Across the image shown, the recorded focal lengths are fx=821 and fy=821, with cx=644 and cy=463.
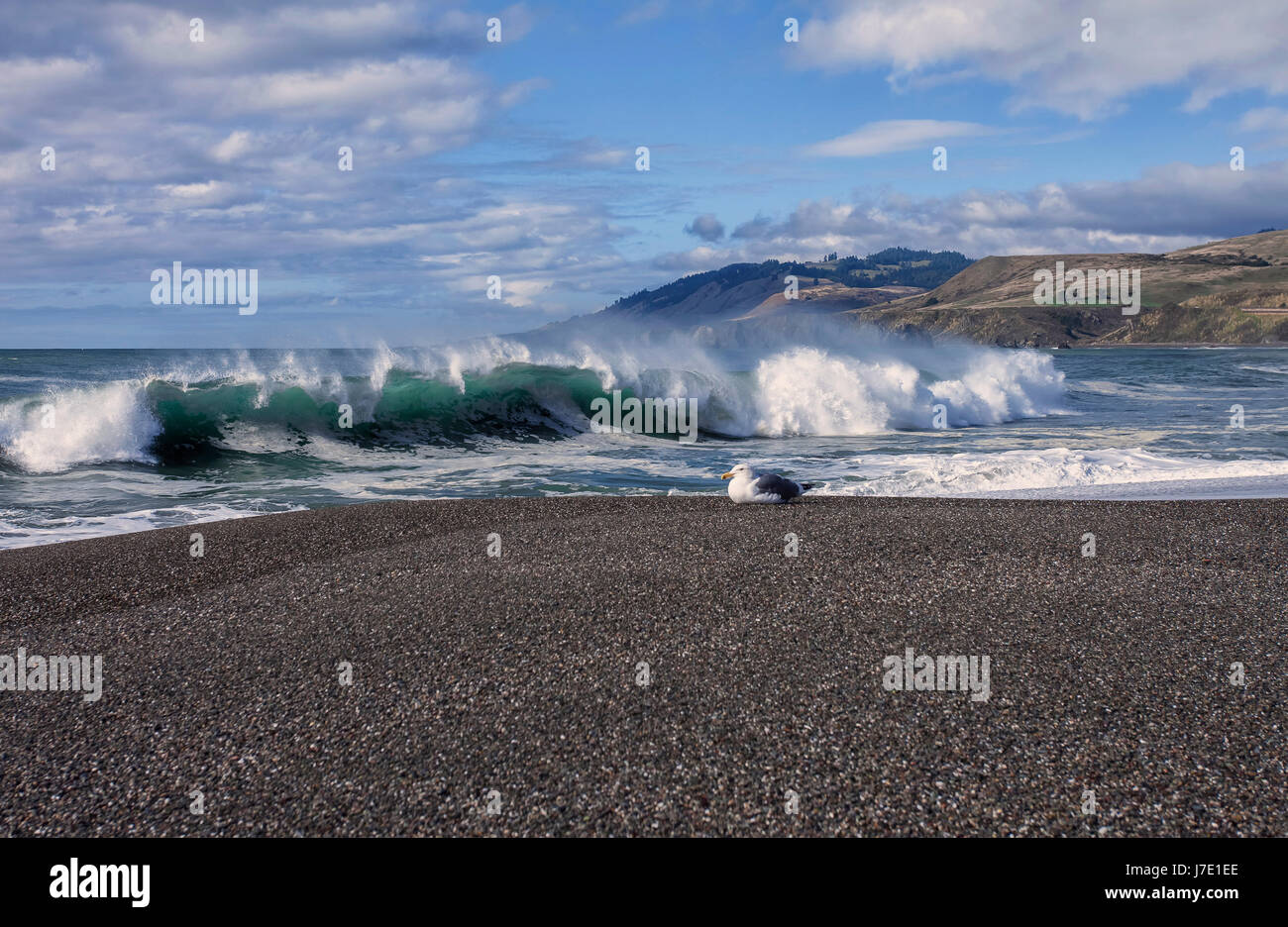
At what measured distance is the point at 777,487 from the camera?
9.67 meters

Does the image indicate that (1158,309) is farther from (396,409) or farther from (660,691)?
(660,691)

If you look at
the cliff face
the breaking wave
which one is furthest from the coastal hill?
the breaking wave

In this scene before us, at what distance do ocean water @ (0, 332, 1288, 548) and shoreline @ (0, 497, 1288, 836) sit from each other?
4832mm

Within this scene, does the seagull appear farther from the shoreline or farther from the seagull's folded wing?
the shoreline

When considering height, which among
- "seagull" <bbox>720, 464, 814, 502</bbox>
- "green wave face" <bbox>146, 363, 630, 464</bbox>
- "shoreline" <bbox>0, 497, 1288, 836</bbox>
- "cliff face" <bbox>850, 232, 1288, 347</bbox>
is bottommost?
"shoreline" <bbox>0, 497, 1288, 836</bbox>

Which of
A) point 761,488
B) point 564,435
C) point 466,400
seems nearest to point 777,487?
point 761,488

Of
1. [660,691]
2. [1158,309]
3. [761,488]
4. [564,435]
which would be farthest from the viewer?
[1158,309]

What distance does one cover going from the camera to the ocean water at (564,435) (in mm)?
12719

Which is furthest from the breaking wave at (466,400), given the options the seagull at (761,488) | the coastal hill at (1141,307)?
the coastal hill at (1141,307)

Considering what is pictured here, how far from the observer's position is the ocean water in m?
12.7

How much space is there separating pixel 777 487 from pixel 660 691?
5.59m

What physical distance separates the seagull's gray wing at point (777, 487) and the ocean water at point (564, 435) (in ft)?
8.14

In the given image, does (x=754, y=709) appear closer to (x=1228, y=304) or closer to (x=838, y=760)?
(x=838, y=760)
